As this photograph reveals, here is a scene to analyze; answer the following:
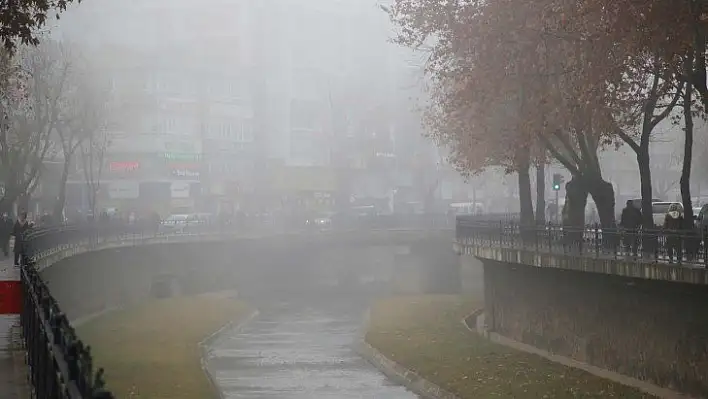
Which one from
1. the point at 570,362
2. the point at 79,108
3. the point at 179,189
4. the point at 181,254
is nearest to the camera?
the point at 570,362

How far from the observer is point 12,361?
22969mm

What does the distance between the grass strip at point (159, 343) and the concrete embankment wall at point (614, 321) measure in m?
12.4

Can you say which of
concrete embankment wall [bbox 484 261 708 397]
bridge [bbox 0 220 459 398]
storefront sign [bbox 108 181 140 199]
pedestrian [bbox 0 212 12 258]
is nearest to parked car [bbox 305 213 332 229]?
bridge [bbox 0 220 459 398]

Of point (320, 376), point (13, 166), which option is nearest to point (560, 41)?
point (320, 376)

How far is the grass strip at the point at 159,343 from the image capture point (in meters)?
39.2

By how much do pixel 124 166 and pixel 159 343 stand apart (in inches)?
2309

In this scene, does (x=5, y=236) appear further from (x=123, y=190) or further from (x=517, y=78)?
(x=123, y=190)

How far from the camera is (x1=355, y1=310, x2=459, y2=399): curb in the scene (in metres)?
40.4

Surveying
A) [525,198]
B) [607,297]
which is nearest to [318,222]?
[525,198]

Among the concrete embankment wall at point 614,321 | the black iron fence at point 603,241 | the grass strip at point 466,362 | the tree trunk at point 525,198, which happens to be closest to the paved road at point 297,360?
the grass strip at point 466,362

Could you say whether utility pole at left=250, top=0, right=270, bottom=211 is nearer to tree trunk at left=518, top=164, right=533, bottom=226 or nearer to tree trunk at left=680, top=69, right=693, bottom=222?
tree trunk at left=518, top=164, right=533, bottom=226

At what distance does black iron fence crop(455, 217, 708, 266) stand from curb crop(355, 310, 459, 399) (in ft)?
20.0

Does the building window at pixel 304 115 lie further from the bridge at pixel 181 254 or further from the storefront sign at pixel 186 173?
the bridge at pixel 181 254

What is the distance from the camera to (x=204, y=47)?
131250 mm
